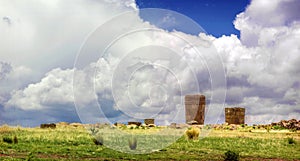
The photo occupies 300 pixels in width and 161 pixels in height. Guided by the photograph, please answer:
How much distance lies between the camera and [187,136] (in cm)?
3678

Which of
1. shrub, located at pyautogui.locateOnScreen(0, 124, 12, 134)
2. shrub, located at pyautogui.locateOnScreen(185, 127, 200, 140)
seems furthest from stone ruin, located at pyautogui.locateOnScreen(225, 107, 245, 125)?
shrub, located at pyautogui.locateOnScreen(0, 124, 12, 134)

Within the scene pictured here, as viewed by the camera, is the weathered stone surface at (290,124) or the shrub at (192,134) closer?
the shrub at (192,134)

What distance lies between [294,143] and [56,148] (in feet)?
64.5

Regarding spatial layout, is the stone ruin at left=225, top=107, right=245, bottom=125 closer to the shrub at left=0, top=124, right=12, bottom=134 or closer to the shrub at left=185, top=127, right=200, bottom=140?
the shrub at left=185, top=127, right=200, bottom=140

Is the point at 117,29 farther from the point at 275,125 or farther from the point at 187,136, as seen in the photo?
the point at 275,125

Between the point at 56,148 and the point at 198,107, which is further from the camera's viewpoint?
the point at 198,107

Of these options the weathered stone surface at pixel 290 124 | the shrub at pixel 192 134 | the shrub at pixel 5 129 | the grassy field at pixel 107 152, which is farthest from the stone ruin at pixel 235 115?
the shrub at pixel 5 129

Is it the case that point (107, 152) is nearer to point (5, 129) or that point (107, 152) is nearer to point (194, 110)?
point (5, 129)

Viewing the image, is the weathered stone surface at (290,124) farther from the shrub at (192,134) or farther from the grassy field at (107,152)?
the grassy field at (107,152)

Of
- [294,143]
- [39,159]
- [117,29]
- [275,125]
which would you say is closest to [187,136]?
[294,143]

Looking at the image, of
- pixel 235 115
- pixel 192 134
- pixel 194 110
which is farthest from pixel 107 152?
pixel 235 115

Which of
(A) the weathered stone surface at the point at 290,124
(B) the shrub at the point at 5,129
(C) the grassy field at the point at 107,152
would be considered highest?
(A) the weathered stone surface at the point at 290,124

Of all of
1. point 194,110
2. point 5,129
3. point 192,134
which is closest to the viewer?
point 192,134

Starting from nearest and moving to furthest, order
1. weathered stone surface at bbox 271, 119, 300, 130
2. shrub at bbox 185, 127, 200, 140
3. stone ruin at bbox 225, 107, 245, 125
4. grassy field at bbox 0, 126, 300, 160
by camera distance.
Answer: grassy field at bbox 0, 126, 300, 160, shrub at bbox 185, 127, 200, 140, weathered stone surface at bbox 271, 119, 300, 130, stone ruin at bbox 225, 107, 245, 125
